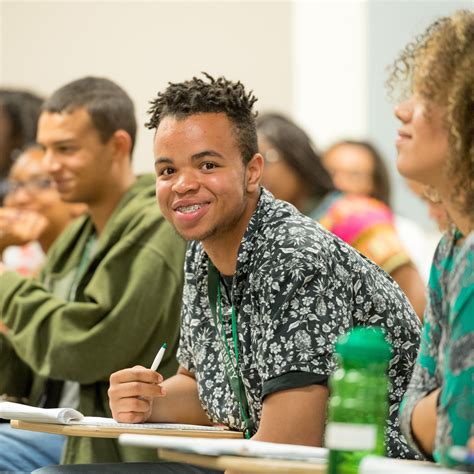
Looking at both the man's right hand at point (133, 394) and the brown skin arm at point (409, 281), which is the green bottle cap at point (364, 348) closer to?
the man's right hand at point (133, 394)

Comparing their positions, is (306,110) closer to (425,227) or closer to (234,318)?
(425,227)

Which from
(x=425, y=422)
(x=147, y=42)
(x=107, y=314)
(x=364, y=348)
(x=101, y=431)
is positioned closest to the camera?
(x=364, y=348)

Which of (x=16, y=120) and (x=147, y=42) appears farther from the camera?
(x=147, y=42)

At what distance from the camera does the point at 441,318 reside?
161 centimetres

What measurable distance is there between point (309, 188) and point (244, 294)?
195 centimetres

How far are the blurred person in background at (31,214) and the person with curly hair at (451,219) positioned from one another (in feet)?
5.78

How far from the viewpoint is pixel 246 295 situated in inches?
80.8

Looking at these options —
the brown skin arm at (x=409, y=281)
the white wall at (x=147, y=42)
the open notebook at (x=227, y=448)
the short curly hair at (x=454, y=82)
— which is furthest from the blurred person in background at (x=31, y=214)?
the open notebook at (x=227, y=448)

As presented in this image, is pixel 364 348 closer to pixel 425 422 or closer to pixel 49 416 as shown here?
pixel 425 422

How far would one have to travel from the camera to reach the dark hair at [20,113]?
469 centimetres

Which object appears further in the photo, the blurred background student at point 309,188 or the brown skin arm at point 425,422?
the blurred background student at point 309,188

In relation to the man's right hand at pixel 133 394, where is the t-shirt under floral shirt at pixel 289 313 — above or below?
above

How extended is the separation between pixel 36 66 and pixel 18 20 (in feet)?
0.83

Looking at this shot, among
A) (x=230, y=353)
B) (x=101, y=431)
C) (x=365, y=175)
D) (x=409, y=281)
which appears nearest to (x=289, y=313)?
(x=230, y=353)
